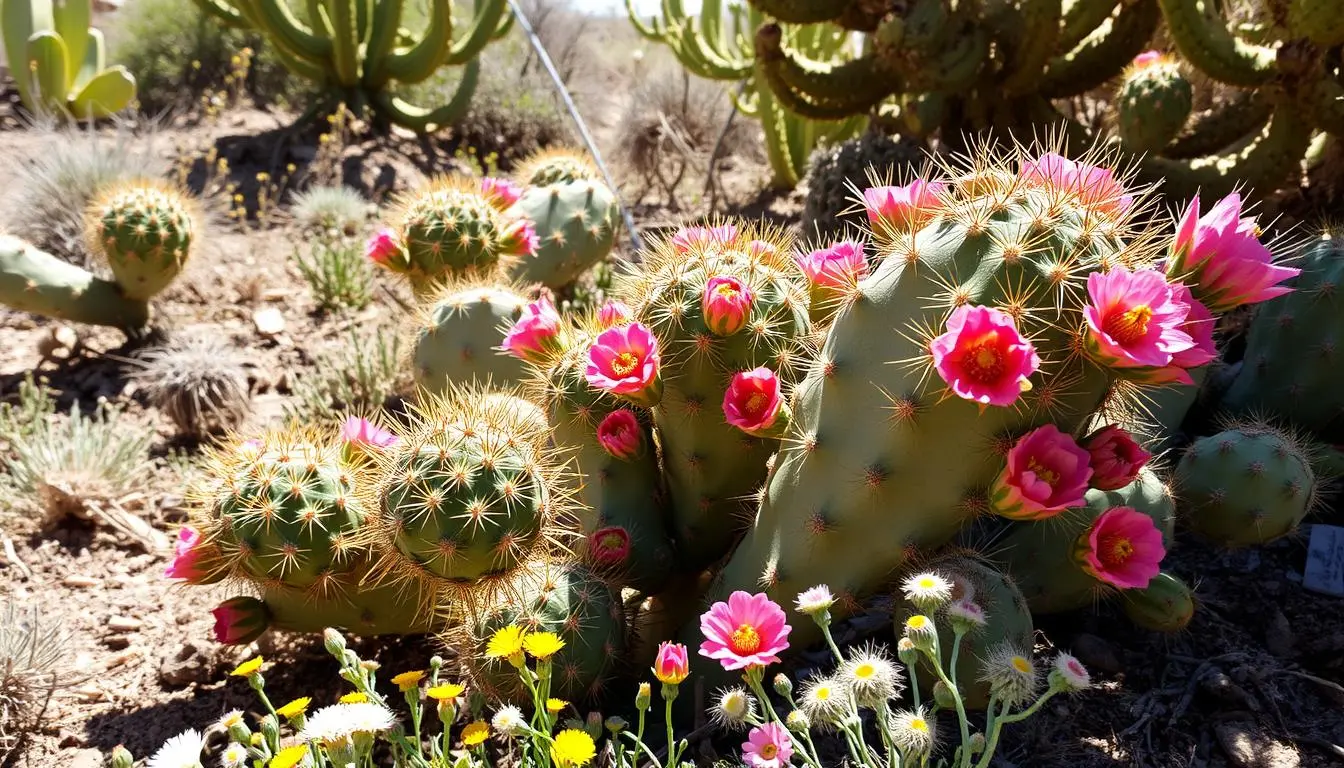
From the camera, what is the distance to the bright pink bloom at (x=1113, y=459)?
74.7 inches

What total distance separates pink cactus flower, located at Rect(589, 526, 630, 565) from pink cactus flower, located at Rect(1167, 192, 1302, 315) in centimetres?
127

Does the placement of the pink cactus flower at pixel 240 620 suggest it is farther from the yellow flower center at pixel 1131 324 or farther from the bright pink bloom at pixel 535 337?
the yellow flower center at pixel 1131 324

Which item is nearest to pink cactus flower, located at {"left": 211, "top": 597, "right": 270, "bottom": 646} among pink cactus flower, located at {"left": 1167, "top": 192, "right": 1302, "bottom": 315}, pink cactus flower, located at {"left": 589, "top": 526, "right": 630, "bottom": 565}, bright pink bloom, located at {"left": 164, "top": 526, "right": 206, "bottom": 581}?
bright pink bloom, located at {"left": 164, "top": 526, "right": 206, "bottom": 581}

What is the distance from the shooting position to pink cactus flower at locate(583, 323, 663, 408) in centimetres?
216

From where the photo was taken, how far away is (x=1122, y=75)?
4.71 metres

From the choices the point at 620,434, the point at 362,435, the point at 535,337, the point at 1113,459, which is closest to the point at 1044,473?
the point at 1113,459

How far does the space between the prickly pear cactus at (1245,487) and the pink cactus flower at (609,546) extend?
4.83 feet

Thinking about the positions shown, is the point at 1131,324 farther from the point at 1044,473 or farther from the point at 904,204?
the point at 904,204

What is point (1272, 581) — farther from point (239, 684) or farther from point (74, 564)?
point (74, 564)

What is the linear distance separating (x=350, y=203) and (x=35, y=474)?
332cm

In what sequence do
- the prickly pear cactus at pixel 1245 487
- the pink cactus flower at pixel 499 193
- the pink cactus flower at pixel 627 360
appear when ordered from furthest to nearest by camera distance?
1. the pink cactus flower at pixel 499 193
2. the prickly pear cactus at pixel 1245 487
3. the pink cactus flower at pixel 627 360

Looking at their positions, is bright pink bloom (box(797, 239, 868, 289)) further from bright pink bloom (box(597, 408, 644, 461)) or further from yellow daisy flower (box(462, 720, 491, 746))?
yellow daisy flower (box(462, 720, 491, 746))

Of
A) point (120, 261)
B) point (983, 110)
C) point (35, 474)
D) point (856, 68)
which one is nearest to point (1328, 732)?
point (983, 110)

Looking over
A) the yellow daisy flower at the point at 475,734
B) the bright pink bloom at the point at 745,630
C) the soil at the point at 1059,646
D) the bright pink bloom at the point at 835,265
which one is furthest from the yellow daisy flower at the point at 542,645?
the bright pink bloom at the point at 835,265
